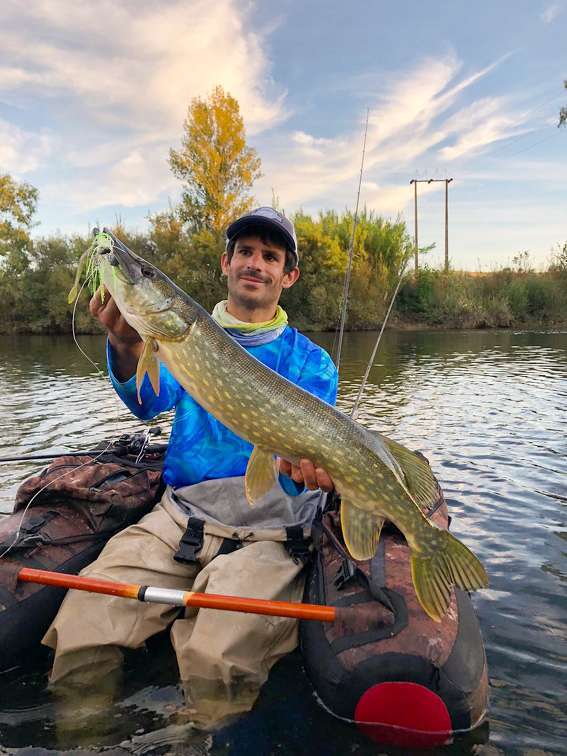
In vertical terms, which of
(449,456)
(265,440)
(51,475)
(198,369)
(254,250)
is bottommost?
(449,456)

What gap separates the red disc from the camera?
1.94m

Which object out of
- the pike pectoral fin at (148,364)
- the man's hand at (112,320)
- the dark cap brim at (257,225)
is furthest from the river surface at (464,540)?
the dark cap brim at (257,225)

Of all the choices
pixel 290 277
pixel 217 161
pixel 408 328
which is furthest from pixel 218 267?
pixel 290 277

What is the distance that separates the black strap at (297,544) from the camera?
8.77 feet

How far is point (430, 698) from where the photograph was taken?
6.34ft

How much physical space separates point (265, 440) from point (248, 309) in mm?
1004

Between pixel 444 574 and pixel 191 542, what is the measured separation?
122 centimetres

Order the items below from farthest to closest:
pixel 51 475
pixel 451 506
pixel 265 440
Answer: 1. pixel 451 506
2. pixel 51 475
3. pixel 265 440

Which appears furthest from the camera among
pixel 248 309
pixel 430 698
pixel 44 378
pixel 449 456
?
pixel 44 378

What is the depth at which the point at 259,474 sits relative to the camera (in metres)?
2.40

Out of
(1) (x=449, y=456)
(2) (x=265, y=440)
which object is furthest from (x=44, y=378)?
(2) (x=265, y=440)

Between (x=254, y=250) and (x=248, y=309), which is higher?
(x=254, y=250)

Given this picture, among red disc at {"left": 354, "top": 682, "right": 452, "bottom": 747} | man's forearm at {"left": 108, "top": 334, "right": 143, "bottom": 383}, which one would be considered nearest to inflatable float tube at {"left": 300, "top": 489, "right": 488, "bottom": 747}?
red disc at {"left": 354, "top": 682, "right": 452, "bottom": 747}

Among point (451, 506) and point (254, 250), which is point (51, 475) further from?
point (451, 506)
